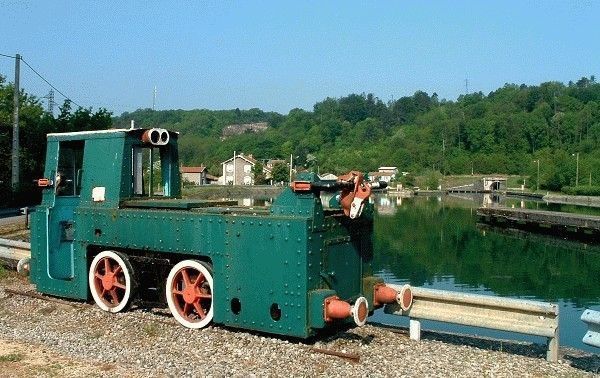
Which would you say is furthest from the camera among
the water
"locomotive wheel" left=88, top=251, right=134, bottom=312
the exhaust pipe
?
the water

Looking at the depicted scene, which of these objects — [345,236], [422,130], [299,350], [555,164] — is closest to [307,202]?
[345,236]

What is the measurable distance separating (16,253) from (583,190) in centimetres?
9869

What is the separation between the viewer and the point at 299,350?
773cm

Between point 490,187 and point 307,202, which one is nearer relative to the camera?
point 307,202

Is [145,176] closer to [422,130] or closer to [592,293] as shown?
[592,293]

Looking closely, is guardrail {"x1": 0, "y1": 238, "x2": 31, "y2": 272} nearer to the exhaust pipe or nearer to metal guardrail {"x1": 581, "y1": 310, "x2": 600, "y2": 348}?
the exhaust pipe

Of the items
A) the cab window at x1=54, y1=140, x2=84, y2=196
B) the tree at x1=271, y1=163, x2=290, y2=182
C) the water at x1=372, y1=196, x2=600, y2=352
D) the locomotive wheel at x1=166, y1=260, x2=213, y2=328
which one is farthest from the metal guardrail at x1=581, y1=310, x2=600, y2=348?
the tree at x1=271, y1=163, x2=290, y2=182

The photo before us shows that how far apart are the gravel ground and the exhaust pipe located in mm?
2572

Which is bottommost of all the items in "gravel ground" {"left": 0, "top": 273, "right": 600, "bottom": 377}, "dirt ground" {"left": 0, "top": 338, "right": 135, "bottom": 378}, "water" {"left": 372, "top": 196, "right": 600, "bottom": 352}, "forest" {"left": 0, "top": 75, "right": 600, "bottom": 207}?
"water" {"left": 372, "top": 196, "right": 600, "bottom": 352}

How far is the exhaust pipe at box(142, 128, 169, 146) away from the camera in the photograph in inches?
400

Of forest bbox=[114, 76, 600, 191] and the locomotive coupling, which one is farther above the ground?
forest bbox=[114, 76, 600, 191]

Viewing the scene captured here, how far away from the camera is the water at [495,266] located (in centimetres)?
1847

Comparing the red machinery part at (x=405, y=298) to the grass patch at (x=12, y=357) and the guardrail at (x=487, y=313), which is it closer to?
the guardrail at (x=487, y=313)

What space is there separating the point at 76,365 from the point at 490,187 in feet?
420
